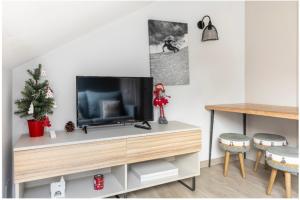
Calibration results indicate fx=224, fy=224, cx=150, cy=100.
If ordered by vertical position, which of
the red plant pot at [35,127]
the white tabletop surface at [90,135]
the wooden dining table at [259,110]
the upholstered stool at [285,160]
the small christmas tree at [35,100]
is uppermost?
the small christmas tree at [35,100]

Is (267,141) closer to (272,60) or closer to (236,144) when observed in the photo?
(236,144)

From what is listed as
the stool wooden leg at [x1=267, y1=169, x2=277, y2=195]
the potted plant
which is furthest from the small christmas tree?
the stool wooden leg at [x1=267, y1=169, x2=277, y2=195]

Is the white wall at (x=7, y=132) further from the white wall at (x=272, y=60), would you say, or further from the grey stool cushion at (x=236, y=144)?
the white wall at (x=272, y=60)

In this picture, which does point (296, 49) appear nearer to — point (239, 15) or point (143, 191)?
point (239, 15)

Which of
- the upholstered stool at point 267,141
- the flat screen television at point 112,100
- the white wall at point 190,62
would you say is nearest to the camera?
the flat screen television at point 112,100

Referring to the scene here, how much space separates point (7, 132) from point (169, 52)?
1799 mm

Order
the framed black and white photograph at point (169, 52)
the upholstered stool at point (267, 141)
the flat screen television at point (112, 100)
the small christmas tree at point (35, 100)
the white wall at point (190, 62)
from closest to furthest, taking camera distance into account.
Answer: the small christmas tree at point (35, 100), the flat screen television at point (112, 100), the white wall at point (190, 62), the upholstered stool at point (267, 141), the framed black and white photograph at point (169, 52)

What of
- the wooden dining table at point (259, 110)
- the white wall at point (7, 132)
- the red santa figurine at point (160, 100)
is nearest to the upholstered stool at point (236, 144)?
the wooden dining table at point (259, 110)

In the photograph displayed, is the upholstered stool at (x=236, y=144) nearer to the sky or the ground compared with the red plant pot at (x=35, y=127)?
nearer to the ground

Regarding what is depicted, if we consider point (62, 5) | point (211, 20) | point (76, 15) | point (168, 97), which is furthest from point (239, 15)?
point (62, 5)

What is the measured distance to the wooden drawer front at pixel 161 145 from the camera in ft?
6.37

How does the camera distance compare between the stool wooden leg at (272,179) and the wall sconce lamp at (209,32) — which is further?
the wall sconce lamp at (209,32)

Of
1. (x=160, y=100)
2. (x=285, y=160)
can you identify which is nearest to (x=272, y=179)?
(x=285, y=160)

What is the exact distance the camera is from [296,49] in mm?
2494
